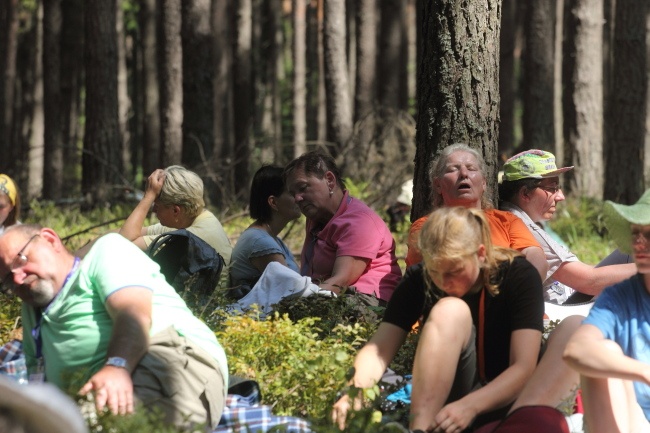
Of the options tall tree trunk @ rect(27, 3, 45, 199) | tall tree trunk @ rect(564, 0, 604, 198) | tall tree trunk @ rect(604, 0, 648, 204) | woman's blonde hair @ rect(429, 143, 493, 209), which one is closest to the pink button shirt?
woman's blonde hair @ rect(429, 143, 493, 209)

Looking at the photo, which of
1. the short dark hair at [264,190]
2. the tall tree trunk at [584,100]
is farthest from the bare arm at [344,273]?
the tall tree trunk at [584,100]

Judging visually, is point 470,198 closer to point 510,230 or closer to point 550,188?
point 510,230

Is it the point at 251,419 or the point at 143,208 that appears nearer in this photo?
the point at 251,419

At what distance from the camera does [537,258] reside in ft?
19.8

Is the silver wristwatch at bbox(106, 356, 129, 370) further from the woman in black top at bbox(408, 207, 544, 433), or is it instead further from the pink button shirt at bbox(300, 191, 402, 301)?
the pink button shirt at bbox(300, 191, 402, 301)

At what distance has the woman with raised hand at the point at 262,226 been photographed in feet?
24.1

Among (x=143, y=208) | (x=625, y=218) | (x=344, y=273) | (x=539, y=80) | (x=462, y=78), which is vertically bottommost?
(x=344, y=273)

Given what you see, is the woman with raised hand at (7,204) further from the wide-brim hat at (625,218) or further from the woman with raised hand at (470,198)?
the wide-brim hat at (625,218)

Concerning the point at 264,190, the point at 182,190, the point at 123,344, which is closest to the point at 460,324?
the point at 123,344

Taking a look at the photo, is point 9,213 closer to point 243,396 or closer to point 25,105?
point 243,396

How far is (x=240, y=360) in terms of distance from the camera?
5.80 meters

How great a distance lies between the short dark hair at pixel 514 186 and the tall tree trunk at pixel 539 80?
8956mm

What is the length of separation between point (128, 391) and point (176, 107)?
12.9 meters

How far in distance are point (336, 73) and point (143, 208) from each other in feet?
32.5
